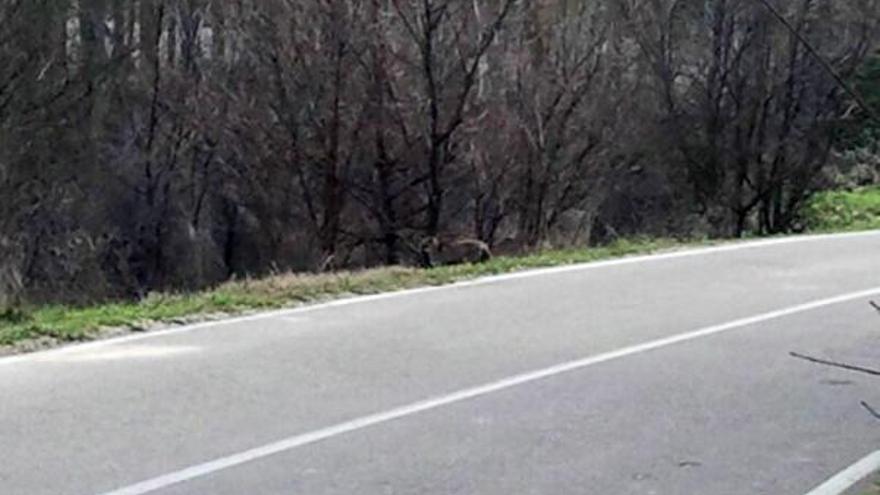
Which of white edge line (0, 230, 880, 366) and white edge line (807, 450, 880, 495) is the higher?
white edge line (0, 230, 880, 366)

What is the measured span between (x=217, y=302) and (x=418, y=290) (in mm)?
1985

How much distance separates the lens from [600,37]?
2323cm

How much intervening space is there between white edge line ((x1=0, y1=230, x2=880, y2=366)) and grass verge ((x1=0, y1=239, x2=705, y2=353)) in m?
0.16

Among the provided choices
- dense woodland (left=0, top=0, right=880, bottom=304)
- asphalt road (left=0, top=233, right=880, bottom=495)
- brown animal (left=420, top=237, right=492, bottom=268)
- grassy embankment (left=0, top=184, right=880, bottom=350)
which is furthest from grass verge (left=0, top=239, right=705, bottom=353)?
dense woodland (left=0, top=0, right=880, bottom=304)

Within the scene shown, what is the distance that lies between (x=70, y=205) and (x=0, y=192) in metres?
1.65

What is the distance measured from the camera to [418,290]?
40.9ft

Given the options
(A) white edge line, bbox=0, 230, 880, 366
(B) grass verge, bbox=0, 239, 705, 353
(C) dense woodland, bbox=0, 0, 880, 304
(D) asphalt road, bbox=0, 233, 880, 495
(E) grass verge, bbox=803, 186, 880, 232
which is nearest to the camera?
(D) asphalt road, bbox=0, 233, 880, 495

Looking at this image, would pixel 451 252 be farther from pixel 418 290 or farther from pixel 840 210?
pixel 840 210

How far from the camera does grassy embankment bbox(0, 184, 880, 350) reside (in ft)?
32.5

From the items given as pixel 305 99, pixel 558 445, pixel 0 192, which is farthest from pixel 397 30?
pixel 558 445

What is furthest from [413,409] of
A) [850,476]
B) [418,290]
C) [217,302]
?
[418,290]

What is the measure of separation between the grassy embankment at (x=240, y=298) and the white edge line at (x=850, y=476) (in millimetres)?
5272

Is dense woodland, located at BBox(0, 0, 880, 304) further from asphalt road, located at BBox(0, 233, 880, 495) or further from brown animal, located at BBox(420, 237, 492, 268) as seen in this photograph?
asphalt road, located at BBox(0, 233, 880, 495)

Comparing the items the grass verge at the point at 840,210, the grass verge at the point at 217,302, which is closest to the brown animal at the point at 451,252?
the grass verge at the point at 217,302
